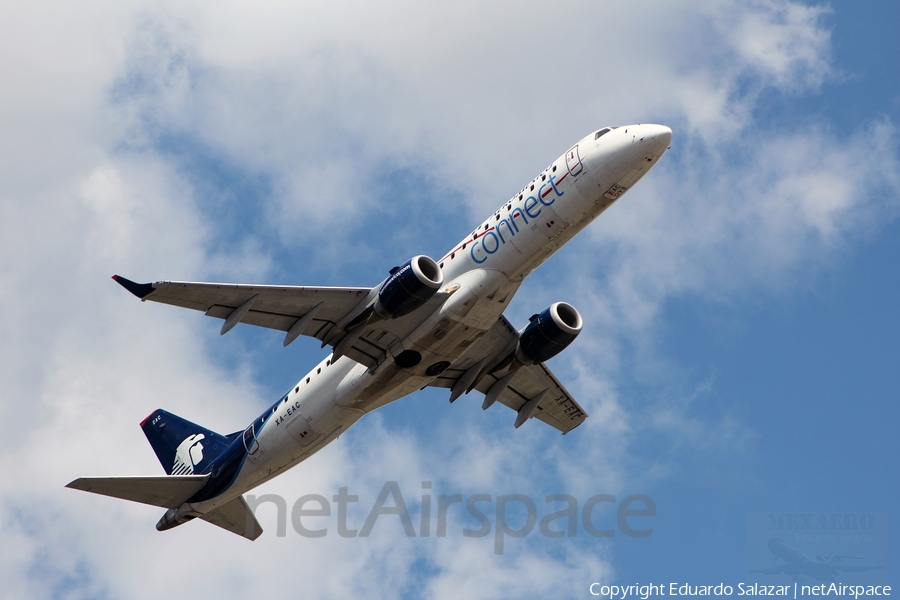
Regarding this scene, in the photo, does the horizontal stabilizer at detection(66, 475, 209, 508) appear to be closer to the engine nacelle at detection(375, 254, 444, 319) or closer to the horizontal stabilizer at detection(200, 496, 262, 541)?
the horizontal stabilizer at detection(200, 496, 262, 541)

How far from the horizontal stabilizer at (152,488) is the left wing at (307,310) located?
9.38 metres

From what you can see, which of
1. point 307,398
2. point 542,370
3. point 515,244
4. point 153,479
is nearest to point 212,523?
point 153,479

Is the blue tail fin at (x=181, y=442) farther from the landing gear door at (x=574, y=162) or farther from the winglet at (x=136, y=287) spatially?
the landing gear door at (x=574, y=162)

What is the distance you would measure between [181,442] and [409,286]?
61.2ft

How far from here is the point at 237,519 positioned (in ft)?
154

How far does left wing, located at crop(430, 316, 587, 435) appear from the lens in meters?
42.9

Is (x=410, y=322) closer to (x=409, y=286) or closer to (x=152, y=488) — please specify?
(x=409, y=286)

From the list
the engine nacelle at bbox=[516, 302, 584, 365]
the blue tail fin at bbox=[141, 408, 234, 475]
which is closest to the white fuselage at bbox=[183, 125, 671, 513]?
the engine nacelle at bbox=[516, 302, 584, 365]

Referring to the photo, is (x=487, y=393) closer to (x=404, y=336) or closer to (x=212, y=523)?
(x=404, y=336)

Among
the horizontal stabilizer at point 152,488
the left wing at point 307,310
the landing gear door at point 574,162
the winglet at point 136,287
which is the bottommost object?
the horizontal stabilizer at point 152,488

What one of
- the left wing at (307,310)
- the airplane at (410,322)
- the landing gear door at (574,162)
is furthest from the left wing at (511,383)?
the landing gear door at (574,162)

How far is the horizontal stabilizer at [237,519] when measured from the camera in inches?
1839

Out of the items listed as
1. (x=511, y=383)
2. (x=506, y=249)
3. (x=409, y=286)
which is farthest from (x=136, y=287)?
(x=511, y=383)

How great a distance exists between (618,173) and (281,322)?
13.0 metres
